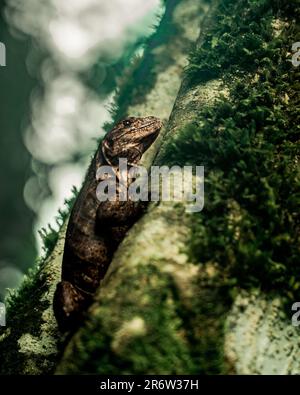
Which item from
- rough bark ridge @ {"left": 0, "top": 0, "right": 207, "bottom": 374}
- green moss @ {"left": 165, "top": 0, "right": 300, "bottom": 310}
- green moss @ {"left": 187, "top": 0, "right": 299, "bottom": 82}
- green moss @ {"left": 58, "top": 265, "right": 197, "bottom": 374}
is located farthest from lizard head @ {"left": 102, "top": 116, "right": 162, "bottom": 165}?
green moss @ {"left": 58, "top": 265, "right": 197, "bottom": 374}

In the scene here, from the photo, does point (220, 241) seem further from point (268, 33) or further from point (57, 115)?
point (57, 115)

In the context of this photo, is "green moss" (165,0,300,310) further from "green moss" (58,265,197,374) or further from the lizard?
the lizard

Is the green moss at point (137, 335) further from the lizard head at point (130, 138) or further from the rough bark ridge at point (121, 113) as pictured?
the lizard head at point (130, 138)

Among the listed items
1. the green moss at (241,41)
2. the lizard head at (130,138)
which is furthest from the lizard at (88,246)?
the green moss at (241,41)

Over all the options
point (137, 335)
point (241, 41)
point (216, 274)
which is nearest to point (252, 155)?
point (216, 274)

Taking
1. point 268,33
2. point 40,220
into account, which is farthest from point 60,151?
point 268,33

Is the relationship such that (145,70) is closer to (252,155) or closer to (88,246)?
(252,155)
